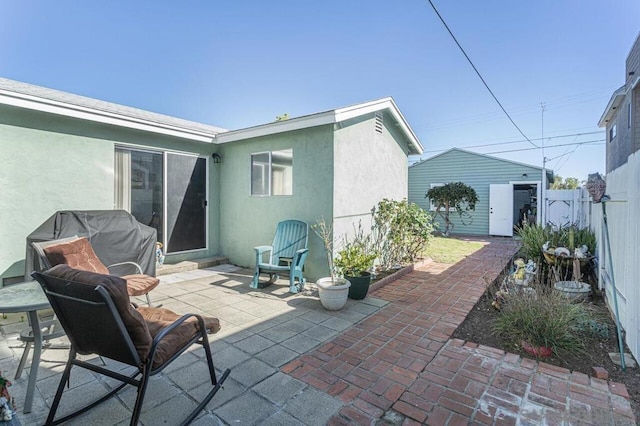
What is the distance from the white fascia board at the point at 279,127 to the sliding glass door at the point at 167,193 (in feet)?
3.05

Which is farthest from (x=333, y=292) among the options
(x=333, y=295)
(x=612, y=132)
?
(x=612, y=132)

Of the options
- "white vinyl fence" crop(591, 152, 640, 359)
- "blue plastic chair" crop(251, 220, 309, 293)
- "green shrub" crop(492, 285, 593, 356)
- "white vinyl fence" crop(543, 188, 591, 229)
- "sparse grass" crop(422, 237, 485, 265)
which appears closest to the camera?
"white vinyl fence" crop(591, 152, 640, 359)

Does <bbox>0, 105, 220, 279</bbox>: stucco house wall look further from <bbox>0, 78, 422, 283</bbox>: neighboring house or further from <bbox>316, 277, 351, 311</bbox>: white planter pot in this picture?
<bbox>316, 277, 351, 311</bbox>: white planter pot

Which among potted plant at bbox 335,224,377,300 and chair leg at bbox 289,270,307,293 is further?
chair leg at bbox 289,270,307,293

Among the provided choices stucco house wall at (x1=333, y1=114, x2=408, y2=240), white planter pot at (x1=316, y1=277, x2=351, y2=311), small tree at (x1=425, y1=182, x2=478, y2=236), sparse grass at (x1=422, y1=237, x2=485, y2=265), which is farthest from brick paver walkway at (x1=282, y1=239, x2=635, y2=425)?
small tree at (x1=425, y1=182, x2=478, y2=236)

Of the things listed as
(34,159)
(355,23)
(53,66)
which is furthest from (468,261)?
(53,66)

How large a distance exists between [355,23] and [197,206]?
A: 5.15 metres

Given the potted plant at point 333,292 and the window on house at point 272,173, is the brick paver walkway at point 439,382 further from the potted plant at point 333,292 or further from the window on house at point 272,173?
the window on house at point 272,173

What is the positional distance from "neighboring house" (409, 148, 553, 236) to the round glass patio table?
47.3 feet

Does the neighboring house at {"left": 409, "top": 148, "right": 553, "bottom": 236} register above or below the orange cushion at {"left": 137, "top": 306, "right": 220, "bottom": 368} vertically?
above

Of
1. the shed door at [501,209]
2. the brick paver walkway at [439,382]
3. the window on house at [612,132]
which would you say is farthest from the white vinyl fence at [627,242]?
the window on house at [612,132]

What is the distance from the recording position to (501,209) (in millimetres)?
13258

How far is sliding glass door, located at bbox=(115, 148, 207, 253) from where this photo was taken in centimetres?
600

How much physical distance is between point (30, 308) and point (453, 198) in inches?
515
